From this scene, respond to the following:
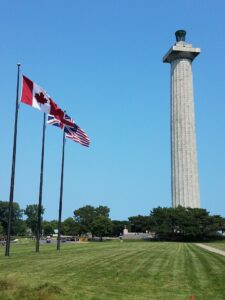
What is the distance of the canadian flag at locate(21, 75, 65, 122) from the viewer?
3009cm

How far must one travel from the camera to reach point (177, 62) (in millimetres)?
132125

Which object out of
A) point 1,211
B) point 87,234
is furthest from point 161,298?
point 1,211

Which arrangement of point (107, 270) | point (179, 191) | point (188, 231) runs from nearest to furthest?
point (107, 270) < point (188, 231) < point (179, 191)

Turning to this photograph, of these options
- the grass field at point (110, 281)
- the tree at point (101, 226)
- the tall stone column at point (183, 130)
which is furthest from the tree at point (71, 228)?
the grass field at point (110, 281)

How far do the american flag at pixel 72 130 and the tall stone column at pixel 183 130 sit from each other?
86.6 meters

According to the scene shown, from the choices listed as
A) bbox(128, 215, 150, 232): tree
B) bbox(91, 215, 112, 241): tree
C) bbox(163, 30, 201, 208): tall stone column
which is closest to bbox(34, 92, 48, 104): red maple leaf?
bbox(91, 215, 112, 241): tree

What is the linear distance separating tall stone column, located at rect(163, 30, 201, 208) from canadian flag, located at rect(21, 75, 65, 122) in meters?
93.0

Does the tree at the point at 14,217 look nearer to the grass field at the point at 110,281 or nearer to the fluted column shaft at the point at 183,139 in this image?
the fluted column shaft at the point at 183,139

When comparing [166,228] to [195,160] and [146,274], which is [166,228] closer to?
[195,160]

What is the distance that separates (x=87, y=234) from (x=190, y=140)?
1913 inches

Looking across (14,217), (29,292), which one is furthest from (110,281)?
(14,217)

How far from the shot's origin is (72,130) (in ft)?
130

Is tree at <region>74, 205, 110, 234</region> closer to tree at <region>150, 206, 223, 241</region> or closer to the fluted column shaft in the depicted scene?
the fluted column shaft

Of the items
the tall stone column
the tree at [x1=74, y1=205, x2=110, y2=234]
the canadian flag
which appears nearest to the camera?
the canadian flag
